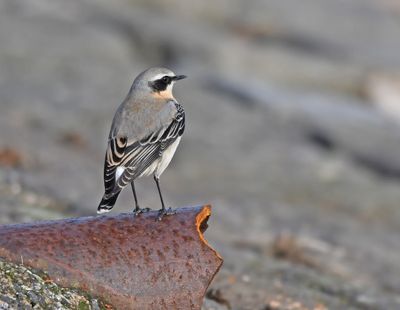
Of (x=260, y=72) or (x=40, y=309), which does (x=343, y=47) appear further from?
(x=40, y=309)

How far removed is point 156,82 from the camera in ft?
36.5

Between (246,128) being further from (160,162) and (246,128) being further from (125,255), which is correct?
(125,255)

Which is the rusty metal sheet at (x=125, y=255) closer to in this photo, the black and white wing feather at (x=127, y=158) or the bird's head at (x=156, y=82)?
the black and white wing feather at (x=127, y=158)

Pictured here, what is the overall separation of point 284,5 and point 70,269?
36727 mm

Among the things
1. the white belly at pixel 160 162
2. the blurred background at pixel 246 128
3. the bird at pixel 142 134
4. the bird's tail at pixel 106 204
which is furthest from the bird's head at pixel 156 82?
the blurred background at pixel 246 128

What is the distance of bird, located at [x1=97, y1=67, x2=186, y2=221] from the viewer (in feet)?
32.8

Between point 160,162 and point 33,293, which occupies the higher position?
point 160,162

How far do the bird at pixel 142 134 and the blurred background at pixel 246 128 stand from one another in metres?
1.72

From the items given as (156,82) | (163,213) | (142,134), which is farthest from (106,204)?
(156,82)

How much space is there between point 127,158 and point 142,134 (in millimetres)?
400

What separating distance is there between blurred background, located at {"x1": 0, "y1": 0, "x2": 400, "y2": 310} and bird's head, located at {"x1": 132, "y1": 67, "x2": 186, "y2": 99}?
247cm

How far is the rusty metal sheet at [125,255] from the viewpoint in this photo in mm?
7922

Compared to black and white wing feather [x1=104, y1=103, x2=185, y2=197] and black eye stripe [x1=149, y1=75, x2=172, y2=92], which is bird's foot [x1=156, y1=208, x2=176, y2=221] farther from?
black eye stripe [x1=149, y1=75, x2=172, y2=92]

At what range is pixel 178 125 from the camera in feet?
35.2
